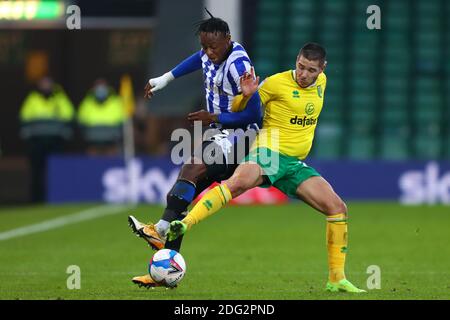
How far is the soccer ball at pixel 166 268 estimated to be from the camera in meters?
9.43

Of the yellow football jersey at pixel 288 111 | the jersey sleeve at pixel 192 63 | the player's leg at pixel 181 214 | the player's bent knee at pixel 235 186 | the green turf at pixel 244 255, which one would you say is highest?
the jersey sleeve at pixel 192 63

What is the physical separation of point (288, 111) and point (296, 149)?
0.31 metres

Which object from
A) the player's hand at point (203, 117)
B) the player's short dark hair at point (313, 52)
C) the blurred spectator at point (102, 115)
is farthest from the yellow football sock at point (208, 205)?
the blurred spectator at point (102, 115)

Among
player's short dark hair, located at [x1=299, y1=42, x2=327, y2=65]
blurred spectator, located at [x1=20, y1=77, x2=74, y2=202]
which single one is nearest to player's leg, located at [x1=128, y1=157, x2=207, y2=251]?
player's short dark hair, located at [x1=299, y1=42, x2=327, y2=65]

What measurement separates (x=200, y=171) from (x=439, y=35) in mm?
18461

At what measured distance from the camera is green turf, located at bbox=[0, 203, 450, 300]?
9.66m

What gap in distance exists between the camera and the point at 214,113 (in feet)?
31.8

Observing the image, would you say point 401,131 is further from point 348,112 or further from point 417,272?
point 417,272

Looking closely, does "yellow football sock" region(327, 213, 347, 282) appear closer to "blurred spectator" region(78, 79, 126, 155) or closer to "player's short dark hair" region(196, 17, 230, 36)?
"player's short dark hair" region(196, 17, 230, 36)

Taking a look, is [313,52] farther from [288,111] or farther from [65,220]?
[65,220]

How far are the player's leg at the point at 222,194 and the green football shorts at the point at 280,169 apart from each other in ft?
0.23

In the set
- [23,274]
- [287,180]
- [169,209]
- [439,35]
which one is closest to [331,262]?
[287,180]

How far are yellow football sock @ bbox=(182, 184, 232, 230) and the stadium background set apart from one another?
7.41ft

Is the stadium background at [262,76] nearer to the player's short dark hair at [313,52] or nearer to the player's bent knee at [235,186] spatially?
the player's bent knee at [235,186]
